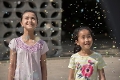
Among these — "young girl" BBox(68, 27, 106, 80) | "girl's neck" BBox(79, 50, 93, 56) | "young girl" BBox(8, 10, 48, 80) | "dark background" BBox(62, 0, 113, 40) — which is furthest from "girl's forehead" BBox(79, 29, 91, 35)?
"dark background" BBox(62, 0, 113, 40)

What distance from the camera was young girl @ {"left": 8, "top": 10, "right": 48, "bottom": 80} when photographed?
271 cm

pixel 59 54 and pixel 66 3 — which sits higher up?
pixel 66 3

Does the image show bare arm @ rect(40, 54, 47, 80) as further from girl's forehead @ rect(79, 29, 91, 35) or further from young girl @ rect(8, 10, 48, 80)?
girl's forehead @ rect(79, 29, 91, 35)

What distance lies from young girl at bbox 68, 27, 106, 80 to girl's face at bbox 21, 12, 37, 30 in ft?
1.21

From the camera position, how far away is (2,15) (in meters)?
7.49

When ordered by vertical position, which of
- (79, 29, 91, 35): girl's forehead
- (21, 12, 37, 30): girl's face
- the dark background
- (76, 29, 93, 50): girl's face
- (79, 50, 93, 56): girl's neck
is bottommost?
(79, 50, 93, 56): girl's neck

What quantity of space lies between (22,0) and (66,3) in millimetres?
3849

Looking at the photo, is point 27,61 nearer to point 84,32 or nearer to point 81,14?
point 84,32

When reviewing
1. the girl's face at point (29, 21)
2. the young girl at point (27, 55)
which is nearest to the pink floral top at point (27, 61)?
the young girl at point (27, 55)

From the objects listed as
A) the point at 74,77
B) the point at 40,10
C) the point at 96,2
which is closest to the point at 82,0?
the point at 96,2

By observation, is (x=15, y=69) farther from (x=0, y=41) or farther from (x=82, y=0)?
(x=82, y=0)

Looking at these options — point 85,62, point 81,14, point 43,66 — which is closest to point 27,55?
point 43,66

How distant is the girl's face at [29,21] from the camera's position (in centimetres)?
274

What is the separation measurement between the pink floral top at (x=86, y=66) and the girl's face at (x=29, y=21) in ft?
1.41
